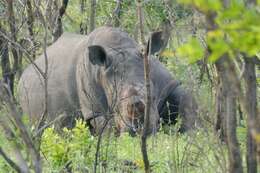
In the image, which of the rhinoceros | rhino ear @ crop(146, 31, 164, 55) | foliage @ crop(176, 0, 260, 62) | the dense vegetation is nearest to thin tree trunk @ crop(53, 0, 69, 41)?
the dense vegetation

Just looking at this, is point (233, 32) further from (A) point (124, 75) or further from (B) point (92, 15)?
(B) point (92, 15)

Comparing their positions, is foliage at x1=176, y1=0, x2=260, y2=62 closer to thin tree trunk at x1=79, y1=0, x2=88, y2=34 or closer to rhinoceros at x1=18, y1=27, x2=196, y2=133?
rhinoceros at x1=18, y1=27, x2=196, y2=133

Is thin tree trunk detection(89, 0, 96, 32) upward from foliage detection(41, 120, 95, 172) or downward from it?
downward

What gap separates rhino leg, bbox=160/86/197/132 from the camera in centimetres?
970

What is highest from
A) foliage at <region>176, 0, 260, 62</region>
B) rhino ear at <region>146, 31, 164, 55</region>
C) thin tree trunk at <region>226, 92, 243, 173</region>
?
foliage at <region>176, 0, 260, 62</region>

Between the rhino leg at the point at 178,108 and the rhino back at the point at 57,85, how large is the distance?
3.48 ft

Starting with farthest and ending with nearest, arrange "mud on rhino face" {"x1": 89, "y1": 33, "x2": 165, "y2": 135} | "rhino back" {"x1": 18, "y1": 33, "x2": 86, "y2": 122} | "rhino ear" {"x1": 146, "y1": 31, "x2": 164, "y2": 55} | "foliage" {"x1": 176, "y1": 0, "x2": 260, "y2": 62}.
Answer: "rhino back" {"x1": 18, "y1": 33, "x2": 86, "y2": 122}
"rhino ear" {"x1": 146, "y1": 31, "x2": 164, "y2": 55}
"mud on rhino face" {"x1": 89, "y1": 33, "x2": 165, "y2": 135}
"foliage" {"x1": 176, "y1": 0, "x2": 260, "y2": 62}

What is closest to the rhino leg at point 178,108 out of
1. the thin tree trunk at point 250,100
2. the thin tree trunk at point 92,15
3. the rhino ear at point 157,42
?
the rhino ear at point 157,42

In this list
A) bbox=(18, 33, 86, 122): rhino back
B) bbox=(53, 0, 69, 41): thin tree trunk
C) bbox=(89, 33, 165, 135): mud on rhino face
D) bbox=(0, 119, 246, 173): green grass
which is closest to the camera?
bbox=(0, 119, 246, 173): green grass

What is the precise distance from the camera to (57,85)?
10633mm

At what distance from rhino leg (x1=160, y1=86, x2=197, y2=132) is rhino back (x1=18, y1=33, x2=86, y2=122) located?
1061 mm

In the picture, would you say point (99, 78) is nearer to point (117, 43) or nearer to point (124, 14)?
point (117, 43)

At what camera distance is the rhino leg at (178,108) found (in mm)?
9703

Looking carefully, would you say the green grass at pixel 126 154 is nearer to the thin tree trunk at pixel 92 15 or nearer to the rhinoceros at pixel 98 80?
the rhinoceros at pixel 98 80
